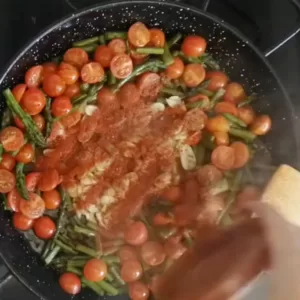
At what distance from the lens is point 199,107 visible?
57.1 inches

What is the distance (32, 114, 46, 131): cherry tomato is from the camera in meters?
1.38

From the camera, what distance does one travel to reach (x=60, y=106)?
1375 mm

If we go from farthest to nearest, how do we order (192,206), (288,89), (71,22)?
(288,89), (192,206), (71,22)

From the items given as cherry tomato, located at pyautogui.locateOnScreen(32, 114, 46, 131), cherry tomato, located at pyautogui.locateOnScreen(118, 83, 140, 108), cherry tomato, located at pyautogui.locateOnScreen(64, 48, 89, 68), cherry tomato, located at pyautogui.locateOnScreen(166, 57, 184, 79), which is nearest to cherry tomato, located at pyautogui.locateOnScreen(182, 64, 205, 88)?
cherry tomato, located at pyautogui.locateOnScreen(166, 57, 184, 79)

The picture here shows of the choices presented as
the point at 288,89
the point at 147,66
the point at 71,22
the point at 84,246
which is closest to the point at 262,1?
the point at 288,89

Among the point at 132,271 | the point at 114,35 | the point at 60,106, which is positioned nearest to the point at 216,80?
the point at 114,35

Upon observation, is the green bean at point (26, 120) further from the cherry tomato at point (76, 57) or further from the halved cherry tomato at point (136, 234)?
the halved cherry tomato at point (136, 234)

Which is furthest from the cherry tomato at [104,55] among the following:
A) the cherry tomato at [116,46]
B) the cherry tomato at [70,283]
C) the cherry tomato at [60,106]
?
the cherry tomato at [70,283]

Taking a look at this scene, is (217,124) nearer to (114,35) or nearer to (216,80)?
(216,80)

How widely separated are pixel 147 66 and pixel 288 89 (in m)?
0.35

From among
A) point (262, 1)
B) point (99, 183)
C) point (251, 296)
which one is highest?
point (262, 1)

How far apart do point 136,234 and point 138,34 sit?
43cm

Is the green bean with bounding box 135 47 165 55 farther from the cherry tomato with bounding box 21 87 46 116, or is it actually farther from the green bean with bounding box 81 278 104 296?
the green bean with bounding box 81 278 104 296

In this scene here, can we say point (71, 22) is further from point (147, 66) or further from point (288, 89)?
point (288, 89)
